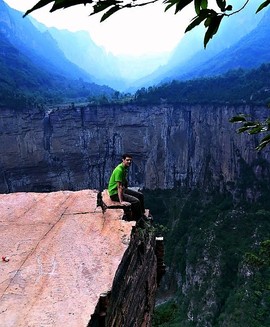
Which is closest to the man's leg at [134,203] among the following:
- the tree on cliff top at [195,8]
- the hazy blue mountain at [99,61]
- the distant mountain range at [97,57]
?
the tree on cliff top at [195,8]

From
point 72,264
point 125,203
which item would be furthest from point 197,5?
point 125,203

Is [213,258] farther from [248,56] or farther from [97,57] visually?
[97,57]

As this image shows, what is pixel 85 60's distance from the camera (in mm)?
155250

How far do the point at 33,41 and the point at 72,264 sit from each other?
116 metres

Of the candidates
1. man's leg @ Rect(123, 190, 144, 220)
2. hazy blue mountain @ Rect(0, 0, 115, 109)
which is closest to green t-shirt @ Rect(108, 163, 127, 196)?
man's leg @ Rect(123, 190, 144, 220)

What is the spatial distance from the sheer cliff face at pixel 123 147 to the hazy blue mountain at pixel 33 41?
56179mm

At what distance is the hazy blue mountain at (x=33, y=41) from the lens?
9216cm

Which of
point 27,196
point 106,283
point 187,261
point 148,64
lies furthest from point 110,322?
point 148,64

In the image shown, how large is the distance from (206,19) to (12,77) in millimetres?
52754

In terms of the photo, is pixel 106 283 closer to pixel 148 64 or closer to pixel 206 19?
pixel 206 19

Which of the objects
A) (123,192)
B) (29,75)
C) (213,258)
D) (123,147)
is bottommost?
(213,258)

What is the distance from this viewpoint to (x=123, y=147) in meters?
41.9

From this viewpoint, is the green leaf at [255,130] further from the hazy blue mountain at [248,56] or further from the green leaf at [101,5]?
the hazy blue mountain at [248,56]

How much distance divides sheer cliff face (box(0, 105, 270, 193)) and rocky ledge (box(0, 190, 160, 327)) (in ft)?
109
